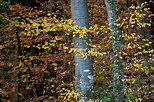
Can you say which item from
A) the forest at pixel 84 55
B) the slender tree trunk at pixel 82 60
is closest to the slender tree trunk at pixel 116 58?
the forest at pixel 84 55

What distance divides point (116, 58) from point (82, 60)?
139 centimetres

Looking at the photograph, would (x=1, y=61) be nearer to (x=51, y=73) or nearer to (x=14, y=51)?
(x=14, y=51)

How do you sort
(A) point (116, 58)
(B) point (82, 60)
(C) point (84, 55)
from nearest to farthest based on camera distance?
(C) point (84, 55) < (B) point (82, 60) < (A) point (116, 58)

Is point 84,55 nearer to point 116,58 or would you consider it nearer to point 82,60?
point 82,60

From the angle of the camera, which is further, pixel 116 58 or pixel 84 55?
pixel 116 58

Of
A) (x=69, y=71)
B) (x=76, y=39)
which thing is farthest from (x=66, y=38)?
(x=76, y=39)

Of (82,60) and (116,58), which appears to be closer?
(82,60)

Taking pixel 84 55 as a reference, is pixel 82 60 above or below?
below

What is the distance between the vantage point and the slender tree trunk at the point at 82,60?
532cm

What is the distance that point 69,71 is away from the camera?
28.9ft

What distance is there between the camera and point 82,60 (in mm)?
5355

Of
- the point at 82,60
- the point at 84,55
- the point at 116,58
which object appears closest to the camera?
the point at 84,55

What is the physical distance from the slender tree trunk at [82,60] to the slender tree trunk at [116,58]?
91 cm

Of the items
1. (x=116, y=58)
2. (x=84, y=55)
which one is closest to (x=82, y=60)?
(x=84, y=55)
